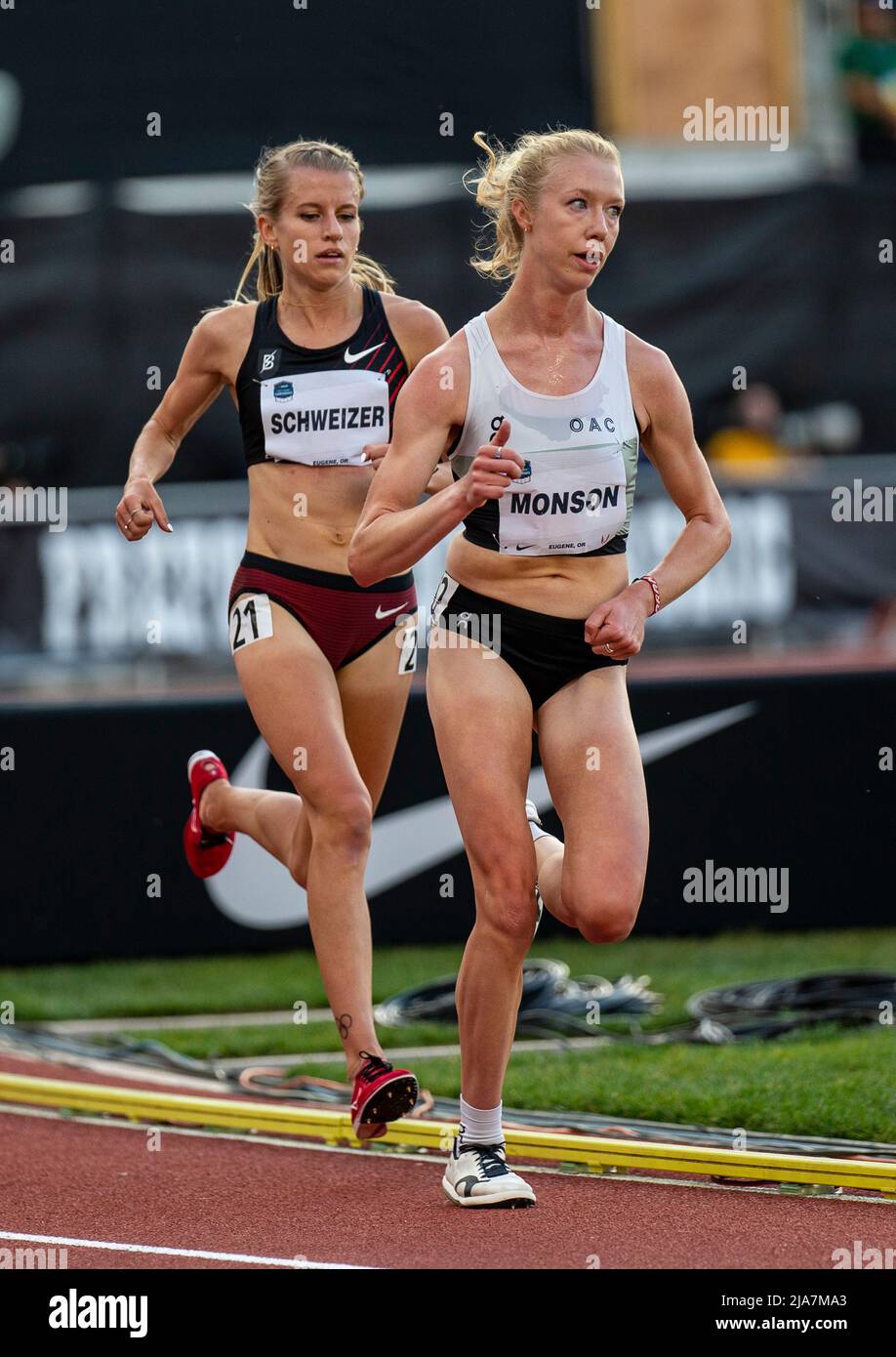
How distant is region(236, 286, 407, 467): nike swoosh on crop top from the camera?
6223 mm

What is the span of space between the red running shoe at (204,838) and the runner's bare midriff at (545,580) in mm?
2281

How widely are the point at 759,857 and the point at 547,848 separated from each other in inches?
181

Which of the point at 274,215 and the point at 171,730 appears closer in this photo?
the point at 274,215

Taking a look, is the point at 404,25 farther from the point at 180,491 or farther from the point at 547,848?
the point at 547,848

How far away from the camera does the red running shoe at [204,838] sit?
24.5ft

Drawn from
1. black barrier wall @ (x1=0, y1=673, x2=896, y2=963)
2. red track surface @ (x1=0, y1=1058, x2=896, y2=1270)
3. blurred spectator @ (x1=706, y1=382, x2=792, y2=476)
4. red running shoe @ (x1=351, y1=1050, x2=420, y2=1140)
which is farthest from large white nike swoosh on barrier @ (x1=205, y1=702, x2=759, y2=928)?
blurred spectator @ (x1=706, y1=382, x2=792, y2=476)

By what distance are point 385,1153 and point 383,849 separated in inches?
140

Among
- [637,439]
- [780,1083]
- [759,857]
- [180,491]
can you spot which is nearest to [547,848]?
[637,439]

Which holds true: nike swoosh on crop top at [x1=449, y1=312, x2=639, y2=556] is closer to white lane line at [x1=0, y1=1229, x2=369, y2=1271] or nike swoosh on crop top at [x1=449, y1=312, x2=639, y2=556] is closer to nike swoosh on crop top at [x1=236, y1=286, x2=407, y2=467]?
nike swoosh on crop top at [x1=236, y1=286, x2=407, y2=467]

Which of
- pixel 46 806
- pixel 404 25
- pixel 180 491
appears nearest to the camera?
pixel 46 806

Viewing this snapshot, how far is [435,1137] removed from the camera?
647cm

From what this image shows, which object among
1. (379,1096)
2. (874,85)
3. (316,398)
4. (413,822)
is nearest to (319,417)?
(316,398)

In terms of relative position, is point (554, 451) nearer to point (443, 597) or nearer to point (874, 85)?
point (443, 597)

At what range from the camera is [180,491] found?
13.2 metres
